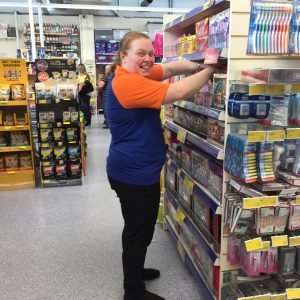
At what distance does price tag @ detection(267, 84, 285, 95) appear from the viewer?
1.77 m

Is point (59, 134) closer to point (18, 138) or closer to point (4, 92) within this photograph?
point (18, 138)

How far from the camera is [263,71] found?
1.70 meters

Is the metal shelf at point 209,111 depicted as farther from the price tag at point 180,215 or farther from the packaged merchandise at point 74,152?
the packaged merchandise at point 74,152

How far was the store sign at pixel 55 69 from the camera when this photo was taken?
16.0ft

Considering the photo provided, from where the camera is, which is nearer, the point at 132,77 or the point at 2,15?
the point at 132,77

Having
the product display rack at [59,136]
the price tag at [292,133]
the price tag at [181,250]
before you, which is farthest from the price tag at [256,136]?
the product display rack at [59,136]

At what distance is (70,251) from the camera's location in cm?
320

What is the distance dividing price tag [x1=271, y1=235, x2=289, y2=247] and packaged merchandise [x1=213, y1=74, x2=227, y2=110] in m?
0.77

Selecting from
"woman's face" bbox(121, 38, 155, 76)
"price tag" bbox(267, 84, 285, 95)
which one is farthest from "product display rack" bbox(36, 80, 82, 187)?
"price tag" bbox(267, 84, 285, 95)

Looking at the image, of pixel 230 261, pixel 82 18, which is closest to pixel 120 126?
pixel 230 261

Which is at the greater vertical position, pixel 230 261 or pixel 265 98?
pixel 265 98

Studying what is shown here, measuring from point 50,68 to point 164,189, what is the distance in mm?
2591

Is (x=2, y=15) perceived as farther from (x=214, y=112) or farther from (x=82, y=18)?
(x=214, y=112)

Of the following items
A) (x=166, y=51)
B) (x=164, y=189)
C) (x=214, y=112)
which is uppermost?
(x=166, y=51)
